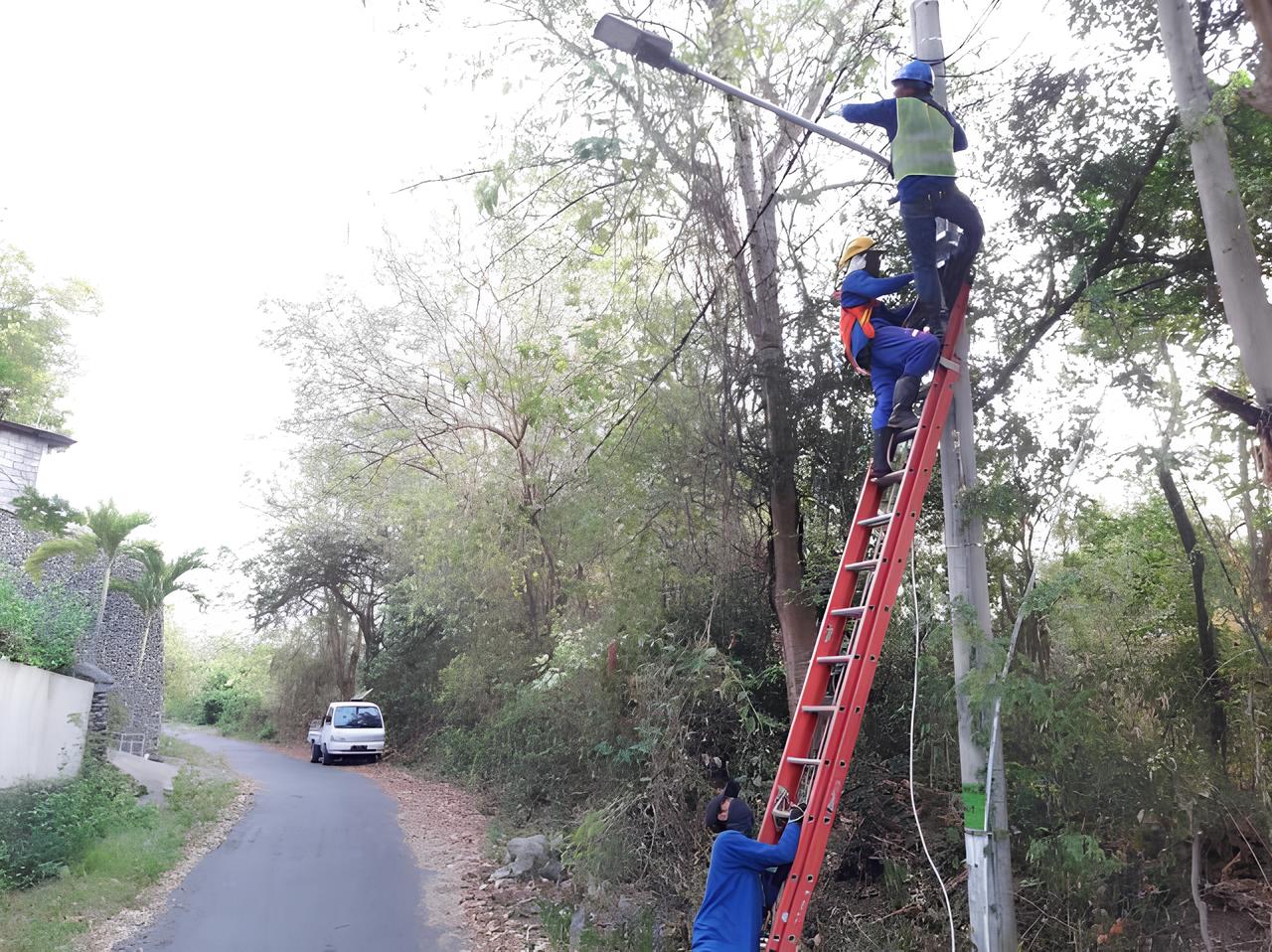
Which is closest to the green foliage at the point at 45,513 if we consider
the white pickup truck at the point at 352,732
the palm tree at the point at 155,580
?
the palm tree at the point at 155,580

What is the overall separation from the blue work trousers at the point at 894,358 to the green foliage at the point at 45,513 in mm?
18299

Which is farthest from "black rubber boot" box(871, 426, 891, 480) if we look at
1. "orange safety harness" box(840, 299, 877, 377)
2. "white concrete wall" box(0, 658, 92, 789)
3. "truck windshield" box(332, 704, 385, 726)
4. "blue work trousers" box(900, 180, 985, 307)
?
"truck windshield" box(332, 704, 385, 726)

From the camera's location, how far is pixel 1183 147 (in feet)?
21.2

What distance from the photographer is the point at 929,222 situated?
527cm

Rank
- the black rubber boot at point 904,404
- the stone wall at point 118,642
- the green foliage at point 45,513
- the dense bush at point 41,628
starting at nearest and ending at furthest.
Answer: the black rubber boot at point 904,404 < the dense bush at point 41,628 < the stone wall at point 118,642 < the green foliage at point 45,513

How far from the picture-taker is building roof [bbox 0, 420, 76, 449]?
19653 millimetres

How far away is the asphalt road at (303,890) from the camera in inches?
341

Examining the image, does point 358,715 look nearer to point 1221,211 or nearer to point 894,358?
point 894,358

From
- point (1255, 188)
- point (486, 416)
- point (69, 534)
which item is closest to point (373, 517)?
point (69, 534)

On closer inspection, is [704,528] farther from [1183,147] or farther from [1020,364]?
[1183,147]

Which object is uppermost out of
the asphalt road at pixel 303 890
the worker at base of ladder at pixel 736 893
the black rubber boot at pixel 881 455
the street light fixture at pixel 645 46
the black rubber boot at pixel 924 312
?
the street light fixture at pixel 645 46

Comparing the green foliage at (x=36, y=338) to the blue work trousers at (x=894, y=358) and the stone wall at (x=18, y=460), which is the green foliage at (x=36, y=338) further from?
the blue work trousers at (x=894, y=358)

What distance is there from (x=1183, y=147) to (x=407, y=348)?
528 inches

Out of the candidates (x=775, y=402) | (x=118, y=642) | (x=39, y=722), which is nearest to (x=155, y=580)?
(x=118, y=642)
